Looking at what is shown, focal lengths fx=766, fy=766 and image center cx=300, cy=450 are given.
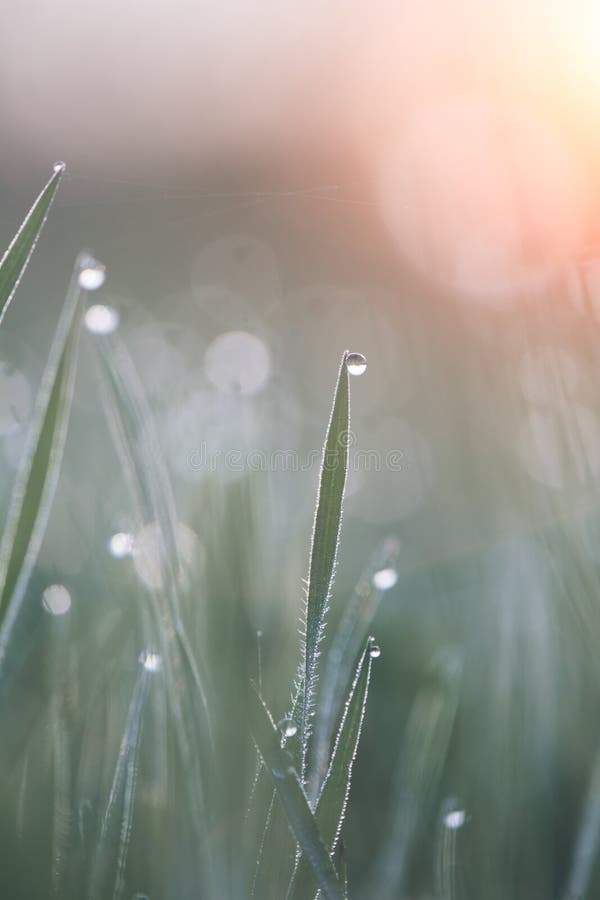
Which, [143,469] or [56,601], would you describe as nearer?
[143,469]

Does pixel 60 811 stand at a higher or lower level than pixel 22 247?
lower

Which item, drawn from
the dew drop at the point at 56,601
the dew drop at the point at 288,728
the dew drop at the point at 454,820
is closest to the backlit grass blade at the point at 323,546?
the dew drop at the point at 288,728

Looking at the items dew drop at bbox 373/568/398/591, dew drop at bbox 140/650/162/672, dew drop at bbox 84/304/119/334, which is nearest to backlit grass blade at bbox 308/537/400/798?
dew drop at bbox 373/568/398/591

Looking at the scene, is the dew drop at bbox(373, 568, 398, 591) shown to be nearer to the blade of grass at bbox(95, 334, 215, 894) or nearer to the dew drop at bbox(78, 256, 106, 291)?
the blade of grass at bbox(95, 334, 215, 894)

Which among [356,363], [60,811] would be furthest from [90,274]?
[60,811]

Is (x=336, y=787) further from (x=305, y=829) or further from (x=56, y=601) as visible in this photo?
(x=56, y=601)

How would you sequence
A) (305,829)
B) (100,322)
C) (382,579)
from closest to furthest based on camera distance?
(305,829) < (100,322) < (382,579)

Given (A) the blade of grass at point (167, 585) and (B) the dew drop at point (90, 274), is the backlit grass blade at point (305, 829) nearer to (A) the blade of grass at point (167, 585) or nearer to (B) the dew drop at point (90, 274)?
(A) the blade of grass at point (167, 585)

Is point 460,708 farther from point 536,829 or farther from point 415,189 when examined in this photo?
point 415,189
